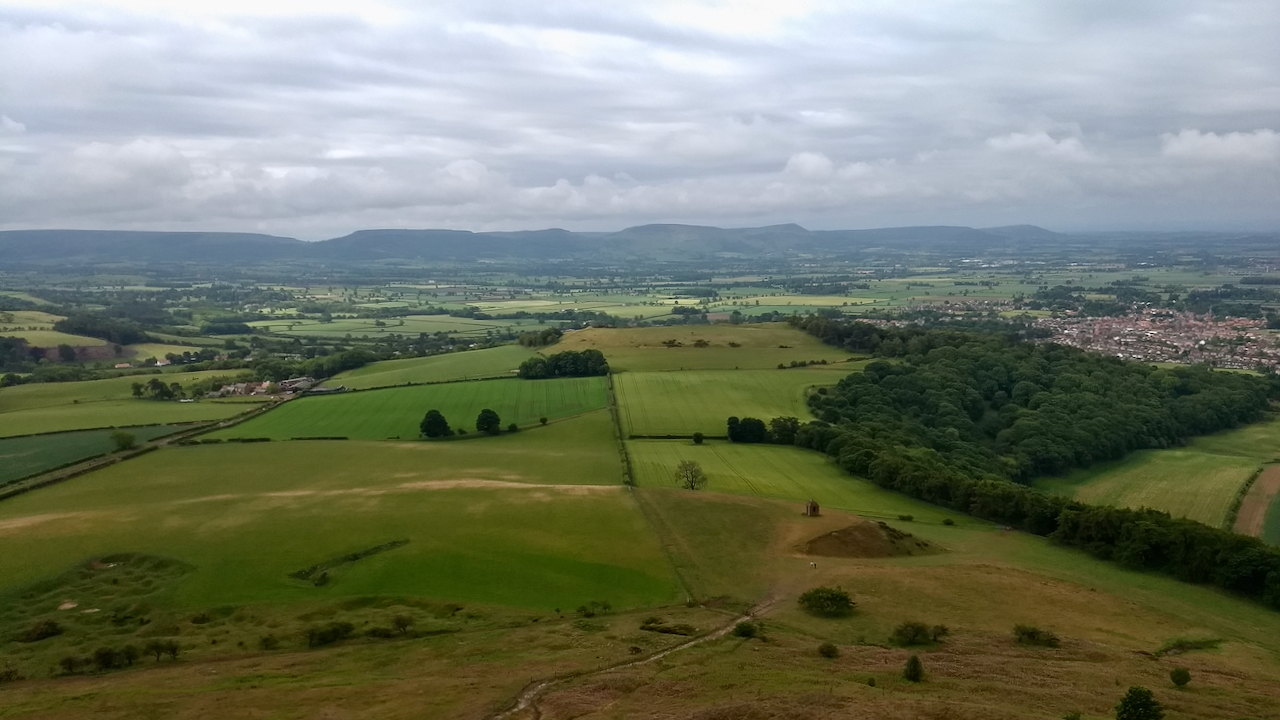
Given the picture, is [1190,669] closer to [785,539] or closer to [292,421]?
[785,539]

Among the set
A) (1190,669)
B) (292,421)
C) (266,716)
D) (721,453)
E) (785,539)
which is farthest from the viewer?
(292,421)

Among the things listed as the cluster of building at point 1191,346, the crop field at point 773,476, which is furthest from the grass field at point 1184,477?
the cluster of building at point 1191,346

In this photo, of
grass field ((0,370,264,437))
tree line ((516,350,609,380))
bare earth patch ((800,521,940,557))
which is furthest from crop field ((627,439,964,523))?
grass field ((0,370,264,437))

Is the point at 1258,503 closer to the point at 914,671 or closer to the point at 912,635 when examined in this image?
the point at 912,635

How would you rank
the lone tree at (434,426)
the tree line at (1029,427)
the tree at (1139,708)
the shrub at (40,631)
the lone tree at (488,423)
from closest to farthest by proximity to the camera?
the tree at (1139,708), the shrub at (40,631), the tree line at (1029,427), the lone tree at (434,426), the lone tree at (488,423)

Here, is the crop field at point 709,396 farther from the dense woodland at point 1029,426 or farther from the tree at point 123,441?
the tree at point 123,441

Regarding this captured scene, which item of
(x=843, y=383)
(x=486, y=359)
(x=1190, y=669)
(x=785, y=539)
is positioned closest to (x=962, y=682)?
(x=1190, y=669)
